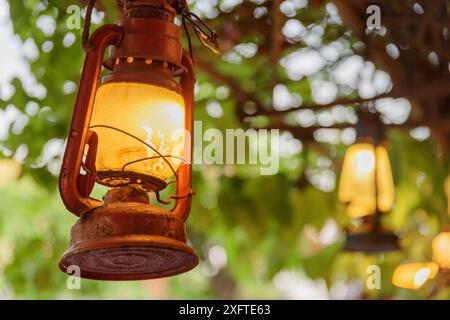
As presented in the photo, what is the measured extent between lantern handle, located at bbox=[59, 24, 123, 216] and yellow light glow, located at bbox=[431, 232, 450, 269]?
5.62m

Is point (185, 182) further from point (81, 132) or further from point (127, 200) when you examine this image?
point (81, 132)

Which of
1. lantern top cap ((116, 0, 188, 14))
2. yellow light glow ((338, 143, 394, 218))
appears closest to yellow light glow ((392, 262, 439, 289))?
yellow light glow ((338, 143, 394, 218))

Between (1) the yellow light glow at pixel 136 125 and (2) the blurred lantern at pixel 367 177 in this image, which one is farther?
(2) the blurred lantern at pixel 367 177

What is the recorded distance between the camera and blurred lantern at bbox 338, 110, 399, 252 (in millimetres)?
5730

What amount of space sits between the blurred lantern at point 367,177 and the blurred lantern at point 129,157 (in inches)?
135

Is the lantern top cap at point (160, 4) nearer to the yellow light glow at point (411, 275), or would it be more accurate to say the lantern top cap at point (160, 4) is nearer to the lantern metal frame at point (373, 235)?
the lantern metal frame at point (373, 235)

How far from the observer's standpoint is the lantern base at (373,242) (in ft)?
18.3

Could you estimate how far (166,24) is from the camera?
241 cm

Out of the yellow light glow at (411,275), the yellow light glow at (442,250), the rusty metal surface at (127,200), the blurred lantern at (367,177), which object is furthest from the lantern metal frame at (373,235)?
the rusty metal surface at (127,200)

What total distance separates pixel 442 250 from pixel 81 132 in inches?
231

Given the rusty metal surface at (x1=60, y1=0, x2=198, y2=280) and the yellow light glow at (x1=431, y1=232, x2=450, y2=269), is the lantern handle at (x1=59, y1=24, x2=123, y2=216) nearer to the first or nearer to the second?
the rusty metal surface at (x1=60, y1=0, x2=198, y2=280)

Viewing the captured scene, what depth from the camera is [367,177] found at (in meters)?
5.82
